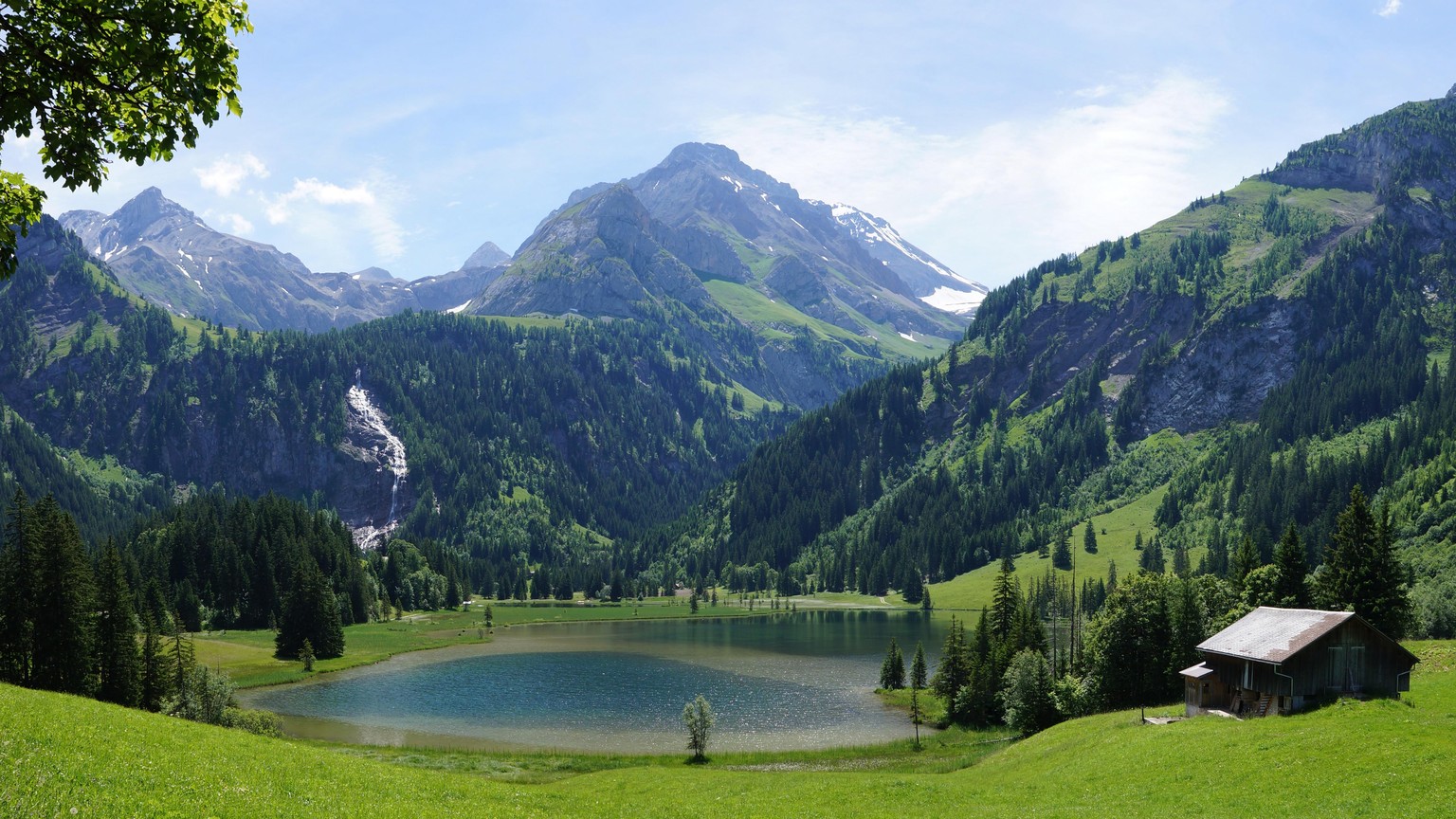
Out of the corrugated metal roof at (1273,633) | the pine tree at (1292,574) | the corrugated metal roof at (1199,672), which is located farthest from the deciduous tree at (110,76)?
the pine tree at (1292,574)

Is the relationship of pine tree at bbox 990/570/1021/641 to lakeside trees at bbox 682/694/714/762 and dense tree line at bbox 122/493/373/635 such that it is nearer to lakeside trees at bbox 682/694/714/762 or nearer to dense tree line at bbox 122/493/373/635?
lakeside trees at bbox 682/694/714/762

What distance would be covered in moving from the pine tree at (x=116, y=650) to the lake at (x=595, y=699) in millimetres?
15795

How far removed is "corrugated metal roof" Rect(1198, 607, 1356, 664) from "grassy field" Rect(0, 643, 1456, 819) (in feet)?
15.2

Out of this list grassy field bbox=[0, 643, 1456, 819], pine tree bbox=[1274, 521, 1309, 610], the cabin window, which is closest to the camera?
grassy field bbox=[0, 643, 1456, 819]

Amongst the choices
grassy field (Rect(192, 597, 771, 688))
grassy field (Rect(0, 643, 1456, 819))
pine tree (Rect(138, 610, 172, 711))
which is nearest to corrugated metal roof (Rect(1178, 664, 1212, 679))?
grassy field (Rect(0, 643, 1456, 819))

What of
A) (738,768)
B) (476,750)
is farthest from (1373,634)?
(476,750)

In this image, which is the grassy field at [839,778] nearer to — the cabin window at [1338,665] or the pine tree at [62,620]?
the cabin window at [1338,665]

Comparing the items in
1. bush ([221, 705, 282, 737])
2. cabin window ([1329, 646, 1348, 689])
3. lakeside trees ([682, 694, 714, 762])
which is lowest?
lakeside trees ([682, 694, 714, 762])

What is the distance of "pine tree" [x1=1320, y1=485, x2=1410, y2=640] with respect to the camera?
7819 cm

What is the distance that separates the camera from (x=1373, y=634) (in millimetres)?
56406

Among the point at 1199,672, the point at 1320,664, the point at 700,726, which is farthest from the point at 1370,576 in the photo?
the point at 700,726

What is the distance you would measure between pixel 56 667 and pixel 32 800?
2969 inches

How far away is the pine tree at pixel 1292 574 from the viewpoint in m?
86.1

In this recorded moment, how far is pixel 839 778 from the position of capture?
6725 cm
